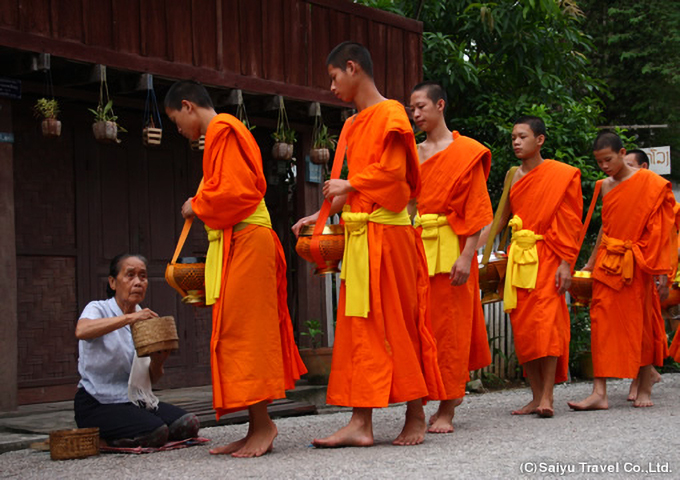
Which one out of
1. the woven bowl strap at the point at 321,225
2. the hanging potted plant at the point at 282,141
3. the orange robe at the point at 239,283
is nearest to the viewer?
the orange robe at the point at 239,283

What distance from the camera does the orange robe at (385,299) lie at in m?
5.05

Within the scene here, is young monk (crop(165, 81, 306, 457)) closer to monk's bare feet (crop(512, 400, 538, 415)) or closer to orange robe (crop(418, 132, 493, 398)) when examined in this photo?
orange robe (crop(418, 132, 493, 398))

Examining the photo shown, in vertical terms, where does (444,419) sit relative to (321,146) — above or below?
below

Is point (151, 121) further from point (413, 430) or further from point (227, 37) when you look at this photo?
point (413, 430)

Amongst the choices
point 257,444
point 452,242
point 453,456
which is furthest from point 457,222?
point 257,444

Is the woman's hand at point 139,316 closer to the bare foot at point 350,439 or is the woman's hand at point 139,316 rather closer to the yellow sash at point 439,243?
the bare foot at point 350,439

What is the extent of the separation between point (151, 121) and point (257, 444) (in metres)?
4.13

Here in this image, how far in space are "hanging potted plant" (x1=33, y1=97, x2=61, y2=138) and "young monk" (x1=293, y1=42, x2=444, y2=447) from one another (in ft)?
9.83

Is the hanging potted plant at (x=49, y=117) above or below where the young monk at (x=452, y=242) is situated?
above

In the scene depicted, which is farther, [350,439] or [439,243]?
[439,243]

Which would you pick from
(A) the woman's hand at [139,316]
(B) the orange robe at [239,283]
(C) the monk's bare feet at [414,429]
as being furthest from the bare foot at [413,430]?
(A) the woman's hand at [139,316]

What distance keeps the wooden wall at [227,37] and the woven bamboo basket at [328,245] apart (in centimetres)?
293

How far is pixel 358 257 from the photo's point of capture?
518 cm

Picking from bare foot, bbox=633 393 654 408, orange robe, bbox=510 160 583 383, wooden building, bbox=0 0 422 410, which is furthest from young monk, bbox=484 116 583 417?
wooden building, bbox=0 0 422 410
